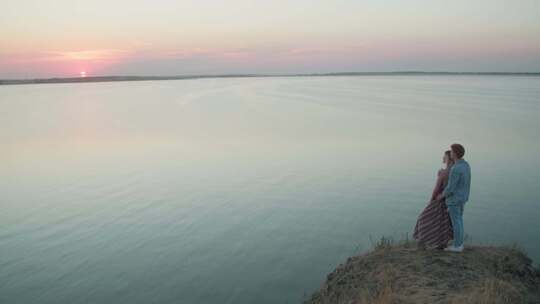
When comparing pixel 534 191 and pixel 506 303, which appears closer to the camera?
pixel 506 303

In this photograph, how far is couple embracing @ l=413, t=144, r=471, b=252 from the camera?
29.4 ft

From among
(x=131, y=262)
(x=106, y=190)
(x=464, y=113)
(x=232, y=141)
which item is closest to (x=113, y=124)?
(x=232, y=141)

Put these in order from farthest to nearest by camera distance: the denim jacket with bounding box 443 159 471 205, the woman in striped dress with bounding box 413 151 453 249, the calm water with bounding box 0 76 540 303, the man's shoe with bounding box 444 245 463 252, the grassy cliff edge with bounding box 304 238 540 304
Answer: the calm water with bounding box 0 76 540 303
the man's shoe with bounding box 444 245 463 252
the woman in striped dress with bounding box 413 151 453 249
the denim jacket with bounding box 443 159 471 205
the grassy cliff edge with bounding box 304 238 540 304

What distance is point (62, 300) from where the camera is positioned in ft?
32.7

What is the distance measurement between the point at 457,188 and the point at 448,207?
0.52 meters

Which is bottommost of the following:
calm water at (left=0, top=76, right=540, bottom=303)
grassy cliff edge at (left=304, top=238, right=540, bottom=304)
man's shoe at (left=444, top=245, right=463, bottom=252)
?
calm water at (left=0, top=76, right=540, bottom=303)

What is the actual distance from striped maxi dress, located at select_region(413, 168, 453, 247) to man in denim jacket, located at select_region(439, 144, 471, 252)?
6.3 inches

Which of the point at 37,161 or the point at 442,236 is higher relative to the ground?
the point at 442,236

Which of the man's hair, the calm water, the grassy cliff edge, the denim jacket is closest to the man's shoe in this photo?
the grassy cliff edge

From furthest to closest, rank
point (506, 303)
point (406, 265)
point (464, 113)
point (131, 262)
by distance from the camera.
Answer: point (464, 113) → point (131, 262) → point (406, 265) → point (506, 303)

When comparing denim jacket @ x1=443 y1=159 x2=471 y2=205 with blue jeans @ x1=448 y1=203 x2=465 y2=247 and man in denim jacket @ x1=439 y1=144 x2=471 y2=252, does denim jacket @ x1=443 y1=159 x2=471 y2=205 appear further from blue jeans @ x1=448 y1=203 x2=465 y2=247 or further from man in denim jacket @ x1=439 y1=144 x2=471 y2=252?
blue jeans @ x1=448 y1=203 x2=465 y2=247

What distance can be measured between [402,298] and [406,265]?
1.56 meters

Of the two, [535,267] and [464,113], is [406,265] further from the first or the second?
[464,113]

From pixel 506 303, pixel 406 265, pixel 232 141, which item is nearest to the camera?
pixel 506 303
